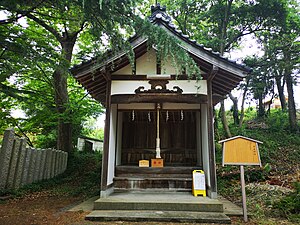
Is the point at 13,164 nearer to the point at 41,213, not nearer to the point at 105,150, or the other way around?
the point at 41,213

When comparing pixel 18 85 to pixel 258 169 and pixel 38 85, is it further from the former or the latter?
pixel 258 169

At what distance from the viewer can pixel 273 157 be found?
10094 mm

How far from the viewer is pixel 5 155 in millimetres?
5711

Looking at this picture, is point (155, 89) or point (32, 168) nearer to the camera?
point (155, 89)

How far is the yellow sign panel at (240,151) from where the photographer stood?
13.8ft

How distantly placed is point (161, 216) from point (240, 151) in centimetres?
208

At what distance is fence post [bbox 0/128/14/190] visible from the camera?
5633 mm

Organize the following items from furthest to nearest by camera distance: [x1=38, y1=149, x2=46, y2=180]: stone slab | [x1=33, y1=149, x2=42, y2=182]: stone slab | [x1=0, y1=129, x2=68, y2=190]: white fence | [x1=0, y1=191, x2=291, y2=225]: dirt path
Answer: [x1=38, y1=149, x2=46, y2=180]: stone slab, [x1=33, y1=149, x2=42, y2=182]: stone slab, [x1=0, y1=129, x2=68, y2=190]: white fence, [x1=0, y1=191, x2=291, y2=225]: dirt path

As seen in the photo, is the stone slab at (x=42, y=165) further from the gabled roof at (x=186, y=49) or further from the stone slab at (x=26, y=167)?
the gabled roof at (x=186, y=49)

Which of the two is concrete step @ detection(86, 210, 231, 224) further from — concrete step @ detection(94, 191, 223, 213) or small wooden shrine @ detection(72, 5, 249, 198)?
small wooden shrine @ detection(72, 5, 249, 198)

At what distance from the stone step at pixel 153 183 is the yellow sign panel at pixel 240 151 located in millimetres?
2001

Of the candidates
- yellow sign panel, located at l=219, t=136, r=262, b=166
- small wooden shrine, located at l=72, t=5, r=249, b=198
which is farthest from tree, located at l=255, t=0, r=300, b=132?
yellow sign panel, located at l=219, t=136, r=262, b=166

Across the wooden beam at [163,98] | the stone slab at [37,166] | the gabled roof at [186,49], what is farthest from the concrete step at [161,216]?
the stone slab at [37,166]

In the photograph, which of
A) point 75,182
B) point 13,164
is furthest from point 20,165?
point 75,182
